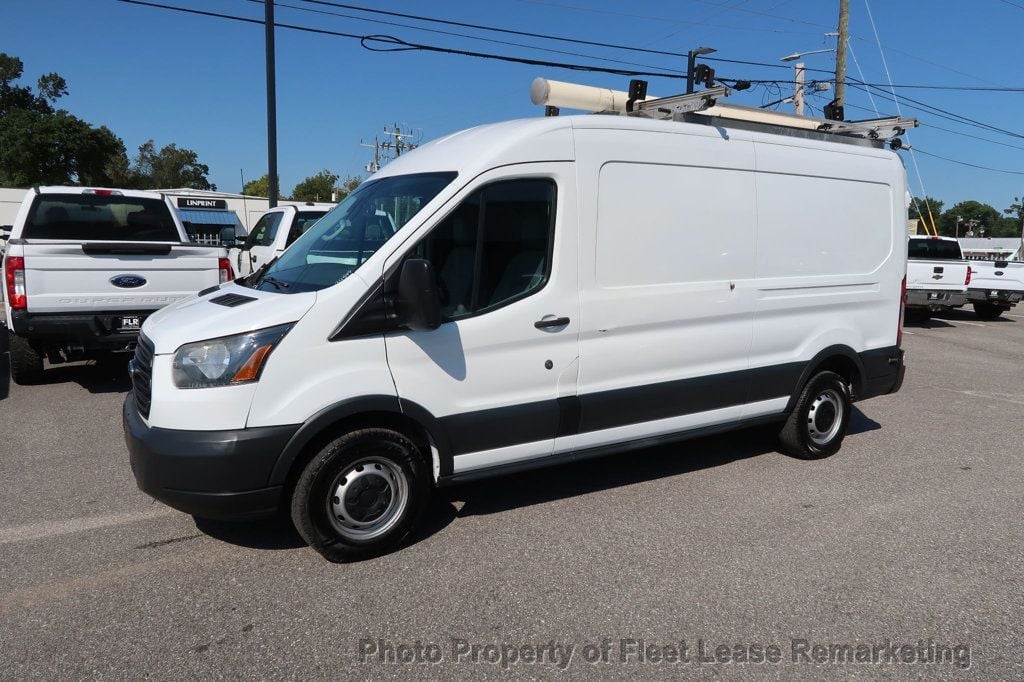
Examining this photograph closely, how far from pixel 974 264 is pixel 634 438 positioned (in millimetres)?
15255

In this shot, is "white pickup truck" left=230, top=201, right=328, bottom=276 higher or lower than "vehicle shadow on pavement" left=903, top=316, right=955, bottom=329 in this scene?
higher

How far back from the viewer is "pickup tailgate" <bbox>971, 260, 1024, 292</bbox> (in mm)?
15883

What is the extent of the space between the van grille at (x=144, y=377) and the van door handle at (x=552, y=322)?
2030mm

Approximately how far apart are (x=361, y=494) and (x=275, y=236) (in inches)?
325

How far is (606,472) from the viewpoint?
5.26 meters

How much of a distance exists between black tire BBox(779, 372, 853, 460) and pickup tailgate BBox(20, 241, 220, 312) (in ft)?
19.1

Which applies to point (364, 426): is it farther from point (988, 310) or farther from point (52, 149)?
point (52, 149)

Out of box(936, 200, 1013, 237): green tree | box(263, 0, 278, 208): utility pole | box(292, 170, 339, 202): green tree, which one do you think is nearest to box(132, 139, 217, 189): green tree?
box(292, 170, 339, 202): green tree

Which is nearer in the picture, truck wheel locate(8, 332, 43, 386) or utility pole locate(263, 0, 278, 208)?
truck wheel locate(8, 332, 43, 386)

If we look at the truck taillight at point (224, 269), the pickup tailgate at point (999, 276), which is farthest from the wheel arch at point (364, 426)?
the pickup tailgate at point (999, 276)

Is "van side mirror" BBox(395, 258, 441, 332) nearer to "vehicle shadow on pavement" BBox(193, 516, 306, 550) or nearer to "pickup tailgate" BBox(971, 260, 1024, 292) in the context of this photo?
"vehicle shadow on pavement" BBox(193, 516, 306, 550)

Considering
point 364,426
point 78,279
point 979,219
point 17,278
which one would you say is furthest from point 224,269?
point 979,219

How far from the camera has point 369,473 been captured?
3801 mm

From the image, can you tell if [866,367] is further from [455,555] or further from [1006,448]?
[455,555]
